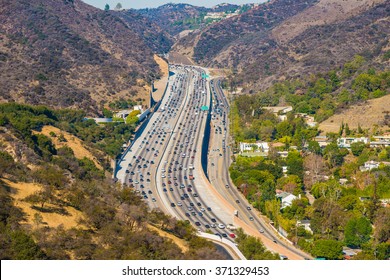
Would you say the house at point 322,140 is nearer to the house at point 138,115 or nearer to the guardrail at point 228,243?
the house at point 138,115

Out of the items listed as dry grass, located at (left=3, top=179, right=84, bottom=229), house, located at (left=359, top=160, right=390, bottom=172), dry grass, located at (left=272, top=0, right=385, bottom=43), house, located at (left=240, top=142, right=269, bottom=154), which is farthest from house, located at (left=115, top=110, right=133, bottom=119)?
dry grass, located at (left=272, top=0, right=385, bottom=43)

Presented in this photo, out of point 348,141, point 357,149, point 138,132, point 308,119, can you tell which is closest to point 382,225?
point 357,149

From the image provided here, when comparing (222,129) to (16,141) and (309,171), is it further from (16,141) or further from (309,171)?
(16,141)

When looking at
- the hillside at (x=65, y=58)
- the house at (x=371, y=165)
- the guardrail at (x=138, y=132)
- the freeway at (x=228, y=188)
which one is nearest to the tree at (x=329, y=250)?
the freeway at (x=228, y=188)

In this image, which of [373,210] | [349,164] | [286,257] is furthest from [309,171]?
[286,257]

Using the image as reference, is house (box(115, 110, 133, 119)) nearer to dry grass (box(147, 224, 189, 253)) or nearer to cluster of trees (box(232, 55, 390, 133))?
cluster of trees (box(232, 55, 390, 133))

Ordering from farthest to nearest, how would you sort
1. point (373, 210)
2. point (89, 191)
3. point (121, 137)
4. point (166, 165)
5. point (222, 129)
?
point (222, 129) → point (121, 137) → point (166, 165) → point (373, 210) → point (89, 191)
